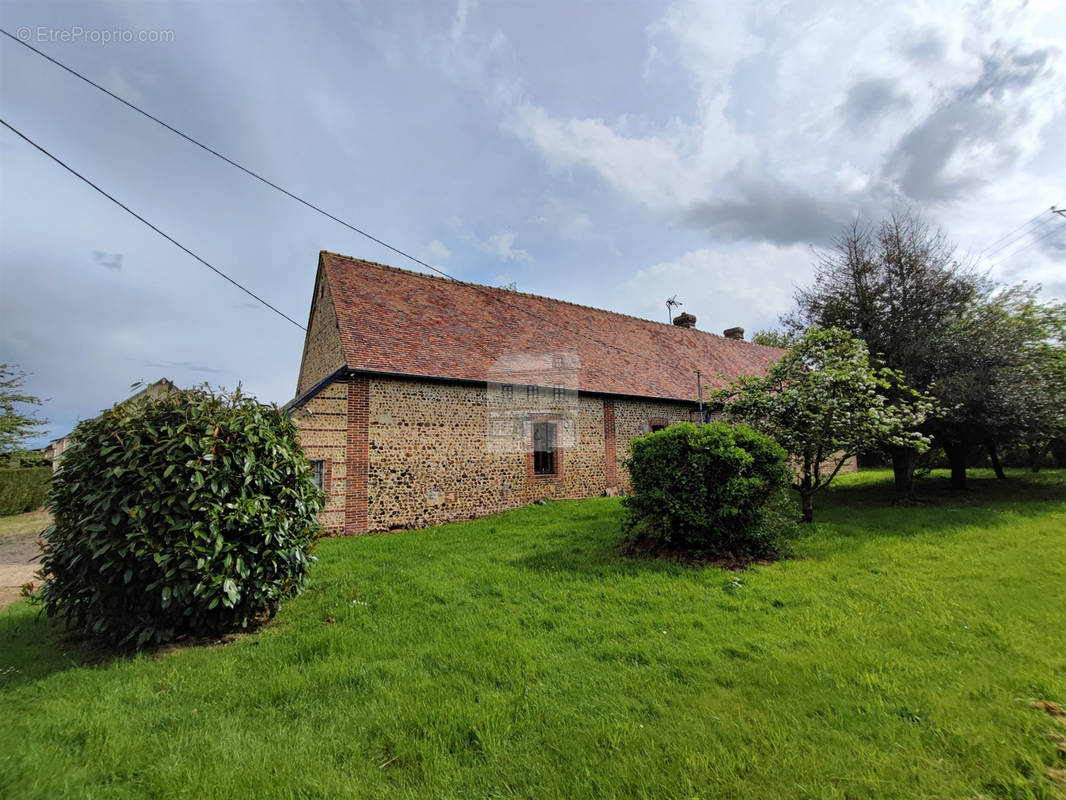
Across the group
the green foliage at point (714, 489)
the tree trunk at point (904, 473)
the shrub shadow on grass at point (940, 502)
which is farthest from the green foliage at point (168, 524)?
the tree trunk at point (904, 473)

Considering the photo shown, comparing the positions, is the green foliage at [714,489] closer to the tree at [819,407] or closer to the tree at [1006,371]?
the tree at [819,407]

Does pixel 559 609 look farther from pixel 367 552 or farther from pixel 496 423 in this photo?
pixel 496 423

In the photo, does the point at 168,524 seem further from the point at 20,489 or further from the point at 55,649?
the point at 20,489

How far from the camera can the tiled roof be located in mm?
12000

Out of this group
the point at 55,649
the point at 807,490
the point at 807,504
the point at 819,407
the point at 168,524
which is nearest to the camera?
the point at 168,524

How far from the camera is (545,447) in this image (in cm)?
1368

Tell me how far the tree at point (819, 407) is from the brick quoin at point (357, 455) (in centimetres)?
840

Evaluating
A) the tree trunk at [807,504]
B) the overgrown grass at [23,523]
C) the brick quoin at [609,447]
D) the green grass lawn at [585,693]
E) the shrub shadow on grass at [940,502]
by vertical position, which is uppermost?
the brick quoin at [609,447]

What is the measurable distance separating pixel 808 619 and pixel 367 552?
22.1 feet

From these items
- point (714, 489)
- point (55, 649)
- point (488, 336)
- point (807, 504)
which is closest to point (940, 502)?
point (807, 504)

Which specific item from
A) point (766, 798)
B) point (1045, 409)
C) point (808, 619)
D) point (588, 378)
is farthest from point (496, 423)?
point (1045, 409)

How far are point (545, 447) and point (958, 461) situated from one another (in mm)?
12118

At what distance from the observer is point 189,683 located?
3.53 metres

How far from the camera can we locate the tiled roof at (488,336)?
12.0 meters
